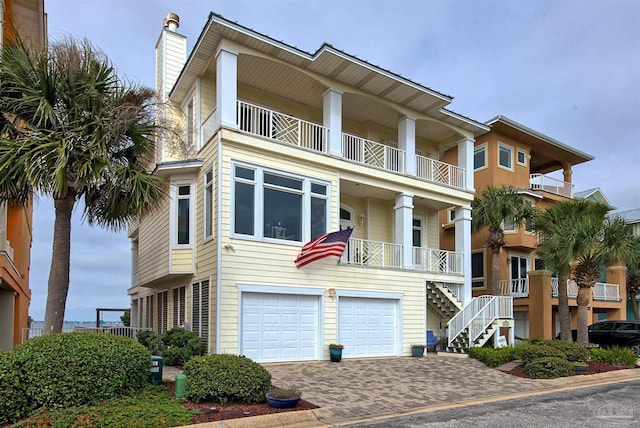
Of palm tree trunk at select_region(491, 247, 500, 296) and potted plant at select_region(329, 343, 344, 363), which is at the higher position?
palm tree trunk at select_region(491, 247, 500, 296)

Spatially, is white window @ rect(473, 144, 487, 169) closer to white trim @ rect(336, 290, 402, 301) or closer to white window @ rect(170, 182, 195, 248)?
white trim @ rect(336, 290, 402, 301)

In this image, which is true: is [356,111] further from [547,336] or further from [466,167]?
[547,336]

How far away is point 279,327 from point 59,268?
24.0ft

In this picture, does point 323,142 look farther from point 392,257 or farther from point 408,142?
point 392,257

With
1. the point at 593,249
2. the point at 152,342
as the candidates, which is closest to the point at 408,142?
the point at 593,249

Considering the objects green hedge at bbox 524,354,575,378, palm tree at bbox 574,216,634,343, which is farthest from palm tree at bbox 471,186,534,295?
green hedge at bbox 524,354,575,378

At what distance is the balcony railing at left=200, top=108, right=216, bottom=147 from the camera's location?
1652 centimetres

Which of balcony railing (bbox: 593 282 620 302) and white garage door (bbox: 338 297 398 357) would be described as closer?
white garage door (bbox: 338 297 398 357)

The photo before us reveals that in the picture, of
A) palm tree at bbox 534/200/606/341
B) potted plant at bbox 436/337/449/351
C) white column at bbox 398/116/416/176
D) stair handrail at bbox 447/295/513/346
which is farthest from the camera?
potted plant at bbox 436/337/449/351

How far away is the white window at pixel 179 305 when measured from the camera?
17750 mm

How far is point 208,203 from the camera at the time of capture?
53.5 ft

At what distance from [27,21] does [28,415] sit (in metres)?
14.4

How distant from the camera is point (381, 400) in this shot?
11.3 m

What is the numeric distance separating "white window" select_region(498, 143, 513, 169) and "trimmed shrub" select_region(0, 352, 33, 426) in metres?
24.4
